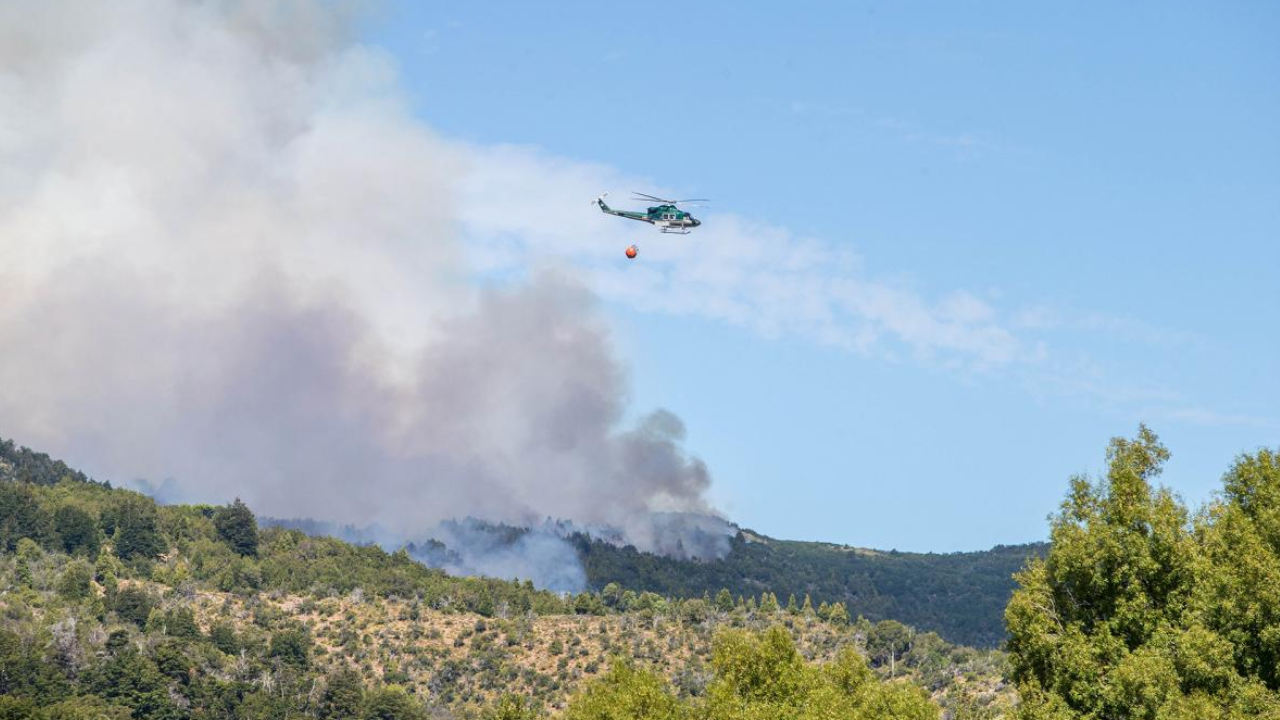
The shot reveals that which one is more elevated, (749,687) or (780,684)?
(780,684)

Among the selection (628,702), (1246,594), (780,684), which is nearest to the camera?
(1246,594)

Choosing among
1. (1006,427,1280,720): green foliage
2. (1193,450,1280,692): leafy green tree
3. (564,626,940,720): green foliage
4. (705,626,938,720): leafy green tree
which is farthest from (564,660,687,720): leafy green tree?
(1193,450,1280,692): leafy green tree

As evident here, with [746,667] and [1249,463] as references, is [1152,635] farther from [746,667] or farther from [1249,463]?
[746,667]

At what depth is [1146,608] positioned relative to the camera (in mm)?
86562

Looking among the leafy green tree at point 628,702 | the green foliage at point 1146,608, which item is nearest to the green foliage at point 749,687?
the leafy green tree at point 628,702

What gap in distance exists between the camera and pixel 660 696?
406ft

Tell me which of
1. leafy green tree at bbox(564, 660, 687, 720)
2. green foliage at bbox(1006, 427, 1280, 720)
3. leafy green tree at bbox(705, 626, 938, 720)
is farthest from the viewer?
leafy green tree at bbox(564, 660, 687, 720)

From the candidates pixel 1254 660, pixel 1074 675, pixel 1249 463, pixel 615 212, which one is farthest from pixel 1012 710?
pixel 615 212

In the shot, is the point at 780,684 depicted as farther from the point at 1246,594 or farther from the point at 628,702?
the point at 1246,594

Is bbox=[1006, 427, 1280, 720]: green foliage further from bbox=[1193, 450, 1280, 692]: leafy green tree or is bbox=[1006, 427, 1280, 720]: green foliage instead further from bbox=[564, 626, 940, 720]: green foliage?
bbox=[564, 626, 940, 720]: green foliage

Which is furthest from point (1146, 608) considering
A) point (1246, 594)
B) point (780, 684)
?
point (780, 684)

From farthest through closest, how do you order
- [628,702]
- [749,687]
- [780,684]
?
[628,702], [749,687], [780,684]

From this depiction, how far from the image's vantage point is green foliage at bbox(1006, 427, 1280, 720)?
267 feet

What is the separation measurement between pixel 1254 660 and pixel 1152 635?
15.5 ft
